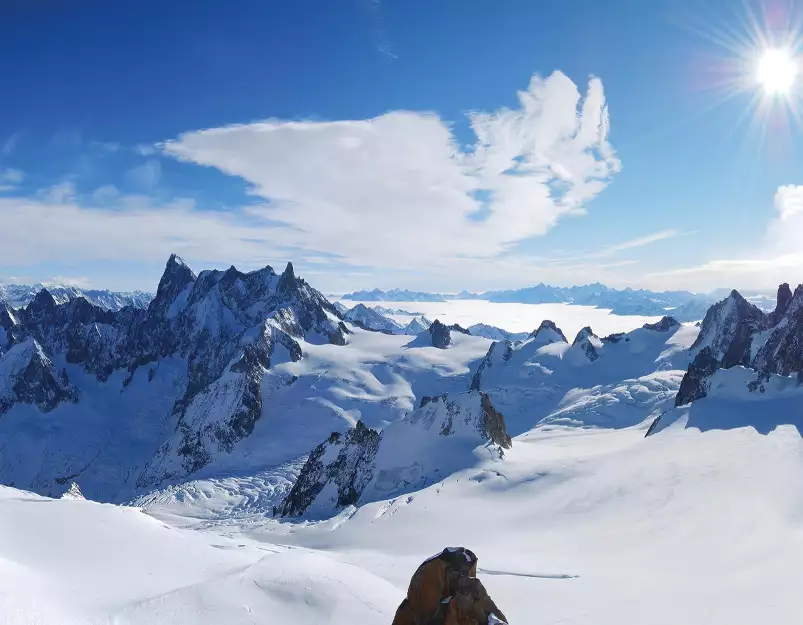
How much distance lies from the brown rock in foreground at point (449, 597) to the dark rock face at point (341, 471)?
171ft

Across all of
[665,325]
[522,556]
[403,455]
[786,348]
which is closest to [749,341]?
[786,348]

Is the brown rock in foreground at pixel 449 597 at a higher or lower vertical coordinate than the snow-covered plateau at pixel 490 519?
higher

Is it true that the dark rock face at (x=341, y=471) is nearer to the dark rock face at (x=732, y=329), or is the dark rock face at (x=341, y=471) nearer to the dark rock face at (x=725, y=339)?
the dark rock face at (x=725, y=339)

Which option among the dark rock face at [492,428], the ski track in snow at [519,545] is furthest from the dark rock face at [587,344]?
the dark rock face at [492,428]

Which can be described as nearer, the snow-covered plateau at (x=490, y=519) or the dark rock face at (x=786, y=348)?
the snow-covered plateau at (x=490, y=519)

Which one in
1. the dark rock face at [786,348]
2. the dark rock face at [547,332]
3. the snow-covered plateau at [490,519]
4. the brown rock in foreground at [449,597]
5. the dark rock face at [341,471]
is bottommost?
the dark rock face at [341,471]

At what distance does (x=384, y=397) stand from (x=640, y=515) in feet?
444

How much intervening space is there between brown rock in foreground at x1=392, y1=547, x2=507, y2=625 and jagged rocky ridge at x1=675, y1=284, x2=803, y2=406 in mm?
60996

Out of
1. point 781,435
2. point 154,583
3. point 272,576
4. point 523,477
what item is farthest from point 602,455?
point 154,583

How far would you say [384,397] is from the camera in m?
169

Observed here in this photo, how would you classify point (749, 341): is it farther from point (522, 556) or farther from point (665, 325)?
point (522, 556)

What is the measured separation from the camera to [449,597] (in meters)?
14.4

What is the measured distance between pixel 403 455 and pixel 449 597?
53671 mm

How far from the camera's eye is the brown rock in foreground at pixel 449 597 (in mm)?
14203
